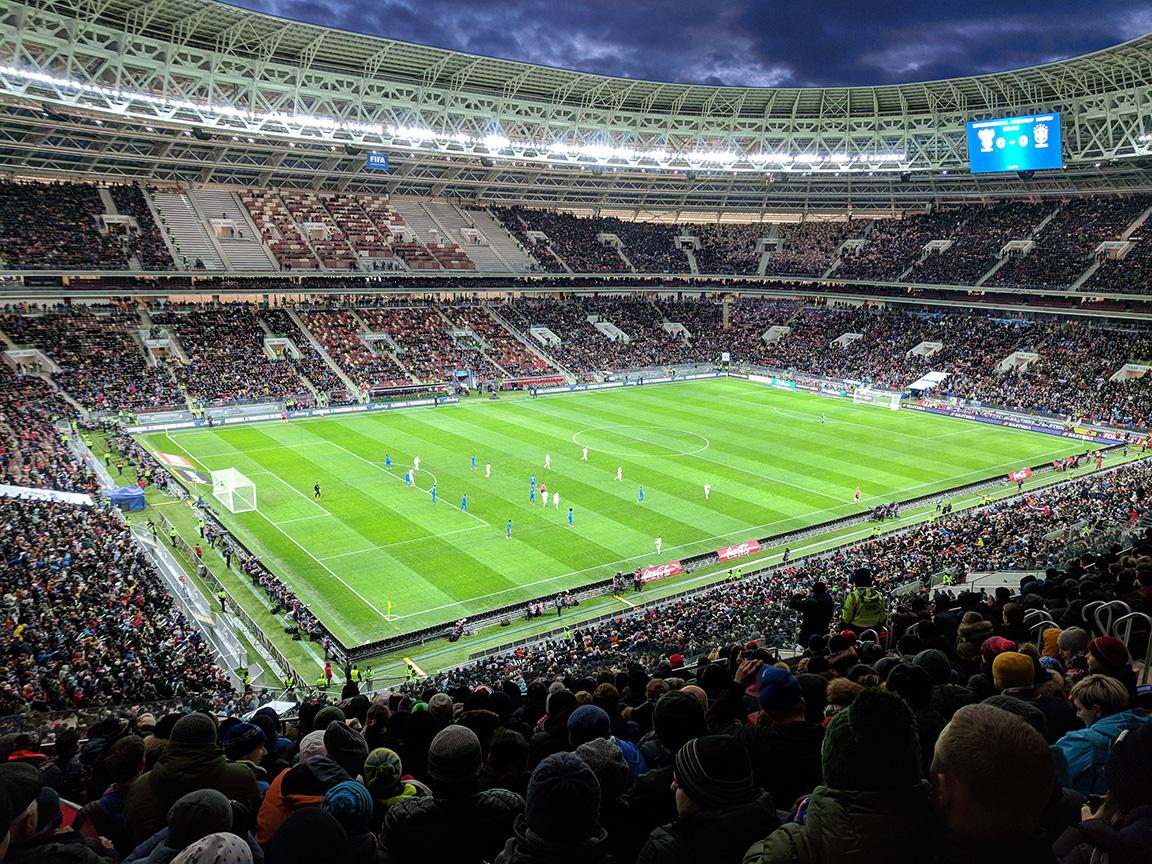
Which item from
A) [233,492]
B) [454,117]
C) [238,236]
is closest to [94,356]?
[238,236]

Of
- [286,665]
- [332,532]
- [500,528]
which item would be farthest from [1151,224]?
[286,665]

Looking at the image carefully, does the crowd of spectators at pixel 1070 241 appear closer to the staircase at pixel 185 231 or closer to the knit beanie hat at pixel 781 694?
the staircase at pixel 185 231

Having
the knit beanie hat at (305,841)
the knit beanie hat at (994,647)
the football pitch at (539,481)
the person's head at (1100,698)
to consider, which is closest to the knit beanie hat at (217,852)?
the knit beanie hat at (305,841)

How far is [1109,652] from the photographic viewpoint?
6633mm

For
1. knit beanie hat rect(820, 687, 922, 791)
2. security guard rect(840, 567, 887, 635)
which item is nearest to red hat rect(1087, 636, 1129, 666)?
knit beanie hat rect(820, 687, 922, 791)

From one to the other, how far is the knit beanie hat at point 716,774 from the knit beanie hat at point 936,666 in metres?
3.78

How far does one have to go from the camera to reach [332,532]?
34.5m

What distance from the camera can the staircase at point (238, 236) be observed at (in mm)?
69312

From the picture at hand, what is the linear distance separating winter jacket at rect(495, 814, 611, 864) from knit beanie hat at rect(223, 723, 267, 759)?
3986 mm

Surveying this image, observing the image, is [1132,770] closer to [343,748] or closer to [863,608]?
[343,748]

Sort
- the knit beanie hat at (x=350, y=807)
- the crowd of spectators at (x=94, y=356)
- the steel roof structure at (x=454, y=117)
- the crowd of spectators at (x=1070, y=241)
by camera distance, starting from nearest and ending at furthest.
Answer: the knit beanie hat at (x=350, y=807) < the steel roof structure at (x=454, y=117) < the crowd of spectators at (x=94, y=356) < the crowd of spectators at (x=1070, y=241)

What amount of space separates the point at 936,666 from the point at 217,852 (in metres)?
5.91

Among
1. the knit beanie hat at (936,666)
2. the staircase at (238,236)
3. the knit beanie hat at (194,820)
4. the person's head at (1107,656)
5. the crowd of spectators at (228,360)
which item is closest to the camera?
the knit beanie hat at (194,820)

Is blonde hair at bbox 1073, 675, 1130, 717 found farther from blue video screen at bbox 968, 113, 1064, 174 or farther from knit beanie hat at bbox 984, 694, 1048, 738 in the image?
blue video screen at bbox 968, 113, 1064, 174
